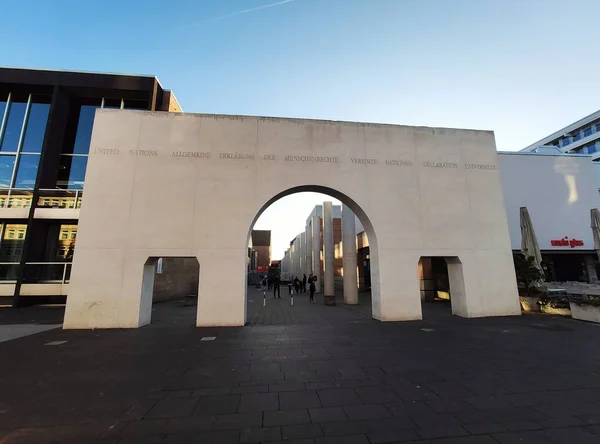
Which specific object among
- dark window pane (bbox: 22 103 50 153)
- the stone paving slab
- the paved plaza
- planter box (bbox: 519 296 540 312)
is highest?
dark window pane (bbox: 22 103 50 153)

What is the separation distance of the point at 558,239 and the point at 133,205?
31293 millimetres

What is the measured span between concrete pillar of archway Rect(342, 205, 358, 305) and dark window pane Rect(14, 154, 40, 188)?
62.9 feet

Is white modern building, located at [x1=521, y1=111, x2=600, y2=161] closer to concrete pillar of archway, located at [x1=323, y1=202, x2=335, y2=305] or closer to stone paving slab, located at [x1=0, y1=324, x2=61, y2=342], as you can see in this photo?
concrete pillar of archway, located at [x1=323, y1=202, x2=335, y2=305]

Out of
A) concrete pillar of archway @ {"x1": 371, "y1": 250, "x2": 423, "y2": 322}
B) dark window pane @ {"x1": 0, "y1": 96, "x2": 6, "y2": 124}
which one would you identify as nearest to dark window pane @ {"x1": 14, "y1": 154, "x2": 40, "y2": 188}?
dark window pane @ {"x1": 0, "y1": 96, "x2": 6, "y2": 124}

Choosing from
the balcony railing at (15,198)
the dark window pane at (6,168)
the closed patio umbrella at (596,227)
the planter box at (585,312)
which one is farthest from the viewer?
the dark window pane at (6,168)

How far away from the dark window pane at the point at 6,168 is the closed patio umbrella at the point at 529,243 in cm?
2858

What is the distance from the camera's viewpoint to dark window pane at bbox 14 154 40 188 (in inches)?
656

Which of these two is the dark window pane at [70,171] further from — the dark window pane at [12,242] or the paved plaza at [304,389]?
the paved plaza at [304,389]

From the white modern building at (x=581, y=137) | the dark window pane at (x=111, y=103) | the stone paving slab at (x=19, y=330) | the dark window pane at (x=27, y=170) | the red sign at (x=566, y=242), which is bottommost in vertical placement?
the stone paving slab at (x=19, y=330)

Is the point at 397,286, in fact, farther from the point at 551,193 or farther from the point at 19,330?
the point at 551,193

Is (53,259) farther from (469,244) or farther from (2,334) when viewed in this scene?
(469,244)

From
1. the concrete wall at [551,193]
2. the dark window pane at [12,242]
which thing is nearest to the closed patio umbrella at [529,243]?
the concrete wall at [551,193]

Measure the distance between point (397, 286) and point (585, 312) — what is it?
6.70 m

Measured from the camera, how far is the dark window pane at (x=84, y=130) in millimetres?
18016
